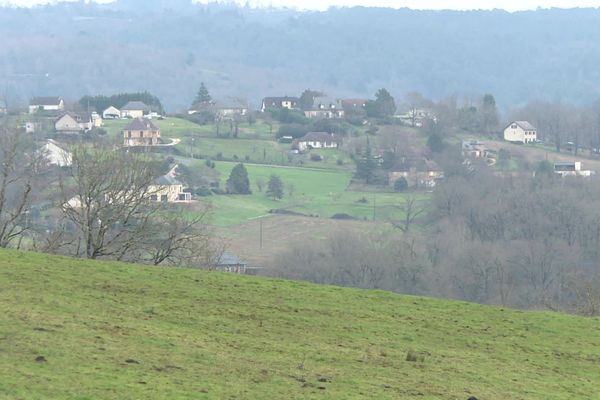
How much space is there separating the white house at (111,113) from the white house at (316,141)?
21459 millimetres

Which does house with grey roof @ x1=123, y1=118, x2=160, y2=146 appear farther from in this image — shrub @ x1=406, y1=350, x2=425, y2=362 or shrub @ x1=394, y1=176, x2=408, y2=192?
shrub @ x1=406, y1=350, x2=425, y2=362

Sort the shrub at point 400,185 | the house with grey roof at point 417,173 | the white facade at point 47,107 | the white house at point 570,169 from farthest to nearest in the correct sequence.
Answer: the white facade at point 47,107 < the house with grey roof at point 417,173 < the white house at point 570,169 < the shrub at point 400,185

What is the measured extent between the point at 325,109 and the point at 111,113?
2390 centimetres

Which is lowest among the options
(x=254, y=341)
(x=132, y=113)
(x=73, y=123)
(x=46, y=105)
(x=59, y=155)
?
(x=59, y=155)

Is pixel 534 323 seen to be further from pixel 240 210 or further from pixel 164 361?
pixel 240 210

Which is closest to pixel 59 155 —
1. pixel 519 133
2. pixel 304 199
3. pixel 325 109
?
pixel 304 199

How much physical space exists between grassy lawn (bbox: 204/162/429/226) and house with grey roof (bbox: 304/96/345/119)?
28.6 meters

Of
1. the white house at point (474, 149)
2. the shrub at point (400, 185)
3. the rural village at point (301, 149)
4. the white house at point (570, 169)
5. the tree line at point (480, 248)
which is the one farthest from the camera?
the white house at point (474, 149)

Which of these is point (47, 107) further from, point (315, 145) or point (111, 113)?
point (315, 145)

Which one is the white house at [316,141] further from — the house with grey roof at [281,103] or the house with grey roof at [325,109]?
the house with grey roof at [281,103]

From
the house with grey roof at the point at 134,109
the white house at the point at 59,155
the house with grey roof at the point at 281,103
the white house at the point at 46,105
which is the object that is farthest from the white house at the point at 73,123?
the house with grey roof at the point at 281,103

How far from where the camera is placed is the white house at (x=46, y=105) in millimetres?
121500

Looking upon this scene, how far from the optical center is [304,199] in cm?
8306

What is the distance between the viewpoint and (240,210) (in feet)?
260
